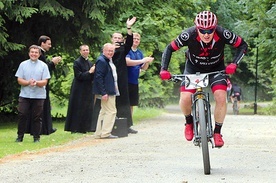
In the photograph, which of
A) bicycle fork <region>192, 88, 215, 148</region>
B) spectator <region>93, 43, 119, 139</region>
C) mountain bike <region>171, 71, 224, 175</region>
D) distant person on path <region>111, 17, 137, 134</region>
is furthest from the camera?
distant person on path <region>111, 17, 137, 134</region>

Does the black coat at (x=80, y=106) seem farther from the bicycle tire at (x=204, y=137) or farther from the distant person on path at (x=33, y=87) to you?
the bicycle tire at (x=204, y=137)

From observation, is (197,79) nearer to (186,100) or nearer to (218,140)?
(186,100)

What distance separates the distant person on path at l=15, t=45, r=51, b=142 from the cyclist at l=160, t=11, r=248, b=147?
4.69m

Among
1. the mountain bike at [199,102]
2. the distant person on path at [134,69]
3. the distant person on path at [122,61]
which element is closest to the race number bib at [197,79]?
the mountain bike at [199,102]

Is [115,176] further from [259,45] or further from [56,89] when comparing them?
[259,45]

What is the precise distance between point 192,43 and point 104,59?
5907 mm

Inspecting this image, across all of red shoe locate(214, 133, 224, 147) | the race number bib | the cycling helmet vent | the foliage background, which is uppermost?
the foliage background

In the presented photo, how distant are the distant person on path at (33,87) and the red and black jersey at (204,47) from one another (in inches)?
185

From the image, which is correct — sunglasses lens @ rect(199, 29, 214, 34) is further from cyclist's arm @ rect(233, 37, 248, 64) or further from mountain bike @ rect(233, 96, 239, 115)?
mountain bike @ rect(233, 96, 239, 115)

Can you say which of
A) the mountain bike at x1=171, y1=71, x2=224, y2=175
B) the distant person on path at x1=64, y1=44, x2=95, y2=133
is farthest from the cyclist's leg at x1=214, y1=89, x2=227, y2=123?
the distant person on path at x1=64, y1=44, x2=95, y2=133

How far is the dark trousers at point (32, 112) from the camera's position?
15.4 meters

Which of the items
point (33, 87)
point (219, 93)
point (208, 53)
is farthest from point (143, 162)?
point (33, 87)

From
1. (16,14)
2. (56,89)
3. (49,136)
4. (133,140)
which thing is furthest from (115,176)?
(56,89)

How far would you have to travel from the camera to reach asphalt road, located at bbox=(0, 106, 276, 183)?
10039 mm
